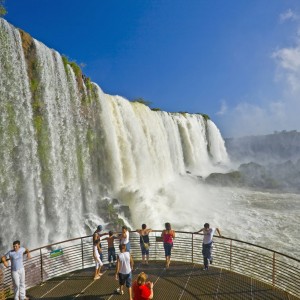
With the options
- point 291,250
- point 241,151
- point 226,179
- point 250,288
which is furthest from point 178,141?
point 241,151

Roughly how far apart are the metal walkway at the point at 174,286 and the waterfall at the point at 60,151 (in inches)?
256

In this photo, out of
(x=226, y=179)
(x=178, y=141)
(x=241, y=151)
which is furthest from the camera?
(x=241, y=151)

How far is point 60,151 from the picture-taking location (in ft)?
62.8

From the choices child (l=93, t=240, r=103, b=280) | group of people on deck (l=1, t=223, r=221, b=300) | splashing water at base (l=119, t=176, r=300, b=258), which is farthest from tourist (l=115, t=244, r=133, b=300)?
splashing water at base (l=119, t=176, r=300, b=258)

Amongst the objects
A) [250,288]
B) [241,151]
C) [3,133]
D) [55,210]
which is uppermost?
[241,151]

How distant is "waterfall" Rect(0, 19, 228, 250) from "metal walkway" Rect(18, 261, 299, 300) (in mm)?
6492

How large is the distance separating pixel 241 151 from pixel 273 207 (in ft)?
271

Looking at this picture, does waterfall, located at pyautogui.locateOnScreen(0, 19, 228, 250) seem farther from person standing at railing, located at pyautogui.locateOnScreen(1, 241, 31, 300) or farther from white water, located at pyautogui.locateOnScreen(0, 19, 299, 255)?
person standing at railing, located at pyautogui.locateOnScreen(1, 241, 31, 300)

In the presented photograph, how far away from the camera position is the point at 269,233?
20.7 meters

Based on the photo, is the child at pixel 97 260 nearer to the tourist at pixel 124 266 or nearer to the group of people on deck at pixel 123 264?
the group of people on deck at pixel 123 264

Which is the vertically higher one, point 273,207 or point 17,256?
point 273,207

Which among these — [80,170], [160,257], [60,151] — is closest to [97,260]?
[160,257]

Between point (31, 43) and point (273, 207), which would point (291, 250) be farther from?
point (31, 43)

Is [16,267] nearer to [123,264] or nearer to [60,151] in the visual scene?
[123,264]
